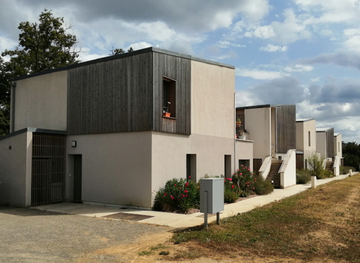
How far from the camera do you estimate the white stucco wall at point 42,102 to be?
1638cm

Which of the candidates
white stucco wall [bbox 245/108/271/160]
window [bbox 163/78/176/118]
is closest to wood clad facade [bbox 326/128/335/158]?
white stucco wall [bbox 245/108/271/160]

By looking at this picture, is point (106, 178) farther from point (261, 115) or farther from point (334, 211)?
point (261, 115)

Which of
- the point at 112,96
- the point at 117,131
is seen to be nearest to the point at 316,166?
the point at 117,131

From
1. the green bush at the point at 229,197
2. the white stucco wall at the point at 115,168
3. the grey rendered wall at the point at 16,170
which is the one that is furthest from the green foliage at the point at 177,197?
the grey rendered wall at the point at 16,170

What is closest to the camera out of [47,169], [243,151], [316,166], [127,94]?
[127,94]

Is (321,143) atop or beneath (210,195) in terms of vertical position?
atop

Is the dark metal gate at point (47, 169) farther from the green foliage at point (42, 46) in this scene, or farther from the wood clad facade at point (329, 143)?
the wood clad facade at point (329, 143)

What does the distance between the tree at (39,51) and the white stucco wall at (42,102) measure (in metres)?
10.4

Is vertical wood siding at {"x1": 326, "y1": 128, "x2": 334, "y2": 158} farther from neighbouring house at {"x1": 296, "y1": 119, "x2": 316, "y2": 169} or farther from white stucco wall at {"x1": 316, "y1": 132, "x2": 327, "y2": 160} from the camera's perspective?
neighbouring house at {"x1": 296, "y1": 119, "x2": 316, "y2": 169}

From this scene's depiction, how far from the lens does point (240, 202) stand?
1527 cm

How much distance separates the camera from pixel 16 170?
14.5m

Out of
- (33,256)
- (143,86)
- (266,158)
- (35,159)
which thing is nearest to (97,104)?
(143,86)

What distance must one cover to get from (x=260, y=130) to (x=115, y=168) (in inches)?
595

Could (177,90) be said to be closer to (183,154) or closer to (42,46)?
(183,154)
